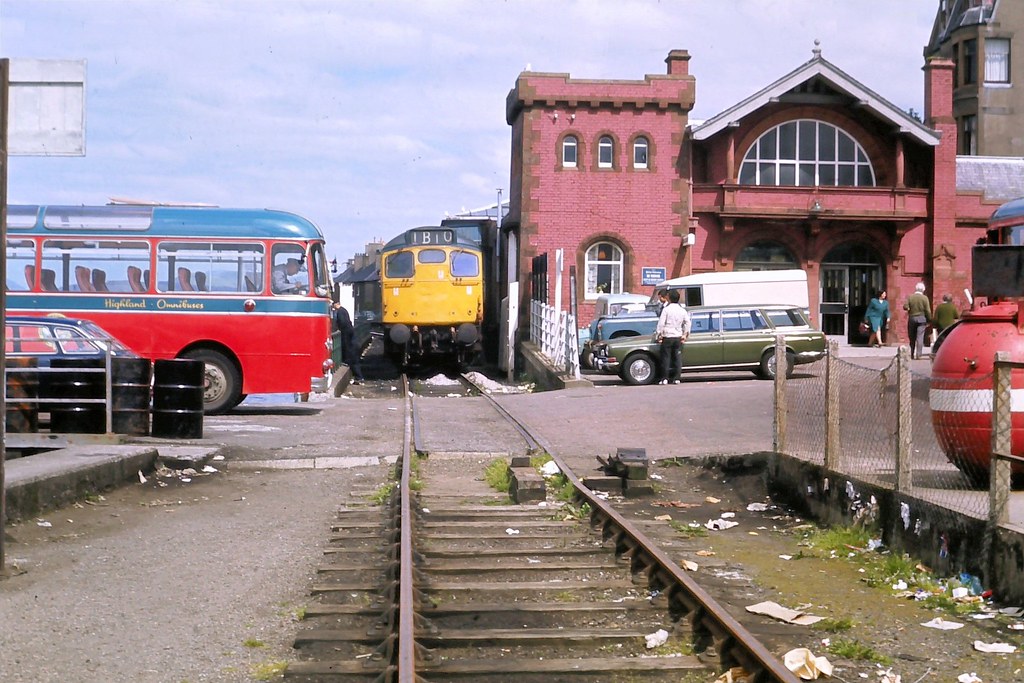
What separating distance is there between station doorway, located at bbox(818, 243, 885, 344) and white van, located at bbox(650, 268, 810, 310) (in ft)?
22.6

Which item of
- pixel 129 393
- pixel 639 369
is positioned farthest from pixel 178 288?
pixel 639 369

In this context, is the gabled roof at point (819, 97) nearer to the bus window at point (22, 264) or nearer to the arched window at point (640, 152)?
the arched window at point (640, 152)

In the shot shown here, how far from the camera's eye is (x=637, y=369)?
23.1 m

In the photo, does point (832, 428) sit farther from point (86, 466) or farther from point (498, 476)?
point (86, 466)

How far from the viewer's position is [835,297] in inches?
1435

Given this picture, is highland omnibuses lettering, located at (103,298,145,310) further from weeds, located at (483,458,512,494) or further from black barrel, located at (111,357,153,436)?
weeds, located at (483,458,512,494)

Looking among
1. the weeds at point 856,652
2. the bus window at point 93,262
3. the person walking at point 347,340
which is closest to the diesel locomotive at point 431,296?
the person walking at point 347,340

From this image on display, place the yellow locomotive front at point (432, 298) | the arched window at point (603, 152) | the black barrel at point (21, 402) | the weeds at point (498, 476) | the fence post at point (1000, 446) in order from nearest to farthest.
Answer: the fence post at point (1000, 446)
the weeds at point (498, 476)
the black barrel at point (21, 402)
the yellow locomotive front at point (432, 298)
the arched window at point (603, 152)

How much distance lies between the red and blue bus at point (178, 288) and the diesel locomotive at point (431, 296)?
Result: 40.2ft

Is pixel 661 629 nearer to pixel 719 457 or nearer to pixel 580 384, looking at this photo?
pixel 719 457

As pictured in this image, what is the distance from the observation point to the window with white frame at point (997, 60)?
53812mm

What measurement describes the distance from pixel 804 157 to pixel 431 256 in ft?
40.6

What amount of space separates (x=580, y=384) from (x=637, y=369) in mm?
1254

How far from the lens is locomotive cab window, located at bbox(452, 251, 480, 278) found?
31797mm
